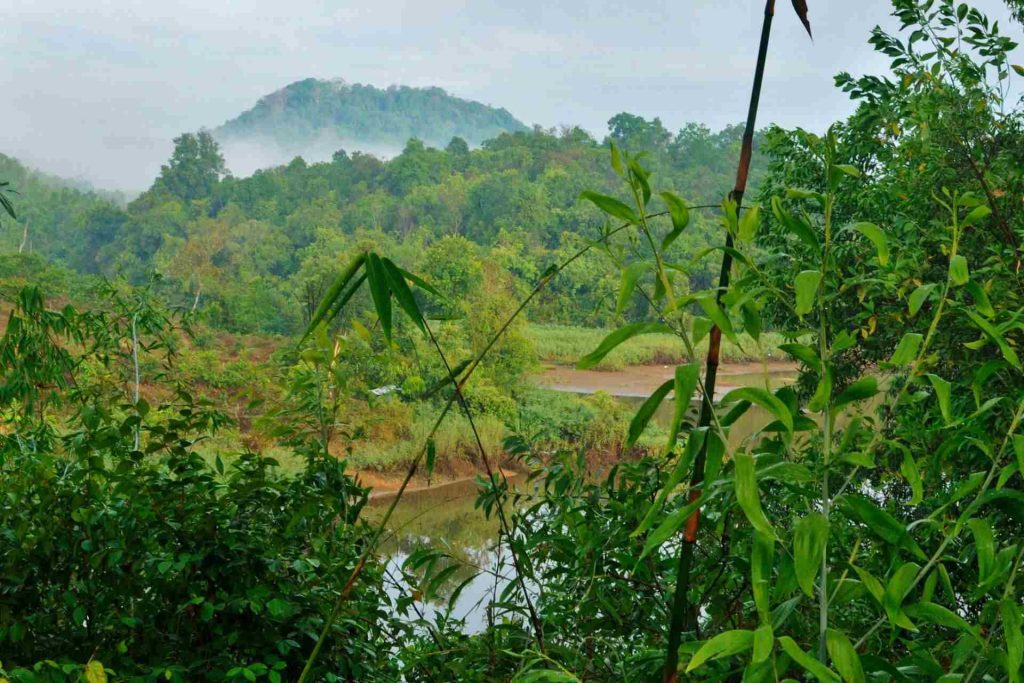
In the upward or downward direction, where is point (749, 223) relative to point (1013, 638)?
upward

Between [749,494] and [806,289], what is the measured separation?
0.34 ft

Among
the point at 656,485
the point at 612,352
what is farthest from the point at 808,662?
the point at 612,352

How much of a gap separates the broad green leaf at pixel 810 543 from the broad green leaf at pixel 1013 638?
0.13m

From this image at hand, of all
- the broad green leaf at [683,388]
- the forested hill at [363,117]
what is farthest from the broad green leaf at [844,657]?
the forested hill at [363,117]

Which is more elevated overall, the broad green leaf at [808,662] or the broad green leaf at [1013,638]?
the broad green leaf at [808,662]

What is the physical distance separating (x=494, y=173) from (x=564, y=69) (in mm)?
6083

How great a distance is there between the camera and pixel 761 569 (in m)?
0.44

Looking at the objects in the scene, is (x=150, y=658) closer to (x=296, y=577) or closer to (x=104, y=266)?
(x=296, y=577)

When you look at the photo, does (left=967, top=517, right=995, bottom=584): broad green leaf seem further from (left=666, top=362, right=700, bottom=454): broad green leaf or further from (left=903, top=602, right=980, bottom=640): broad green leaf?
(left=666, top=362, right=700, bottom=454): broad green leaf

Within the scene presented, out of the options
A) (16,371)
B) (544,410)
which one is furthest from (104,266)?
(16,371)

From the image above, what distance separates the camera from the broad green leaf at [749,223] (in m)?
0.51

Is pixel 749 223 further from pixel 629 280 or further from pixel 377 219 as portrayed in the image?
pixel 377 219

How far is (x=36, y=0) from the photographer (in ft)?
49.0

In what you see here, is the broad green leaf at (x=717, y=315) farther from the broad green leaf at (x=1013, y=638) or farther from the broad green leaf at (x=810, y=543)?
the broad green leaf at (x=1013, y=638)
